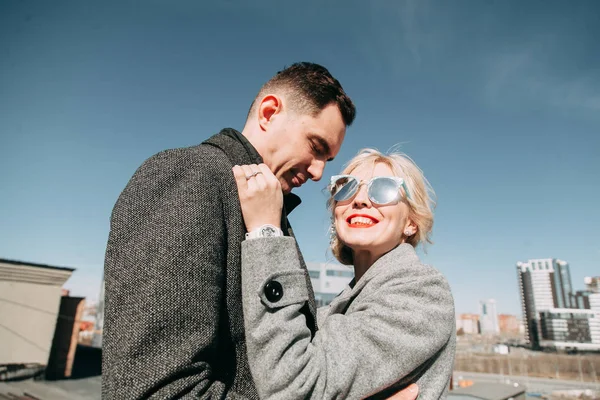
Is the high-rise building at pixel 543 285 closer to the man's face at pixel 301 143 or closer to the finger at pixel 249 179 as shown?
the man's face at pixel 301 143

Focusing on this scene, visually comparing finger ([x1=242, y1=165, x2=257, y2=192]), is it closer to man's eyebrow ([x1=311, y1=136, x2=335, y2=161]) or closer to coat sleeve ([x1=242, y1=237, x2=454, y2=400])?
coat sleeve ([x1=242, y1=237, x2=454, y2=400])

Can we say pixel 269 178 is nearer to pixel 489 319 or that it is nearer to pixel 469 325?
pixel 469 325

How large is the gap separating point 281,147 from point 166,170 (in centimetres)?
111

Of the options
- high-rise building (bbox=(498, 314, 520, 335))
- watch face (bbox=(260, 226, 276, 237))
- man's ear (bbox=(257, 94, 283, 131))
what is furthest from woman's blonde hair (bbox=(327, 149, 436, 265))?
high-rise building (bbox=(498, 314, 520, 335))

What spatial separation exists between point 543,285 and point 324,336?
205 m

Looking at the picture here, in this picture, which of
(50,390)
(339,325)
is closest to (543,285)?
(50,390)

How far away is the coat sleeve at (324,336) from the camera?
1.30 meters

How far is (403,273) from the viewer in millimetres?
1876

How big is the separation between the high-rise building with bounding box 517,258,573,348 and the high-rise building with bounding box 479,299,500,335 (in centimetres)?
2267

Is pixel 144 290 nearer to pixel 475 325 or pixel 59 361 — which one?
pixel 59 361

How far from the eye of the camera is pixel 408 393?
1.61m

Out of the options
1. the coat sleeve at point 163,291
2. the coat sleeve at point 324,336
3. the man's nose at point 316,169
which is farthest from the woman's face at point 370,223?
the coat sleeve at point 163,291

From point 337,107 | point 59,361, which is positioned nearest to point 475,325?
point 59,361

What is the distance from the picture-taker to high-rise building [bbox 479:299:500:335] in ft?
566
